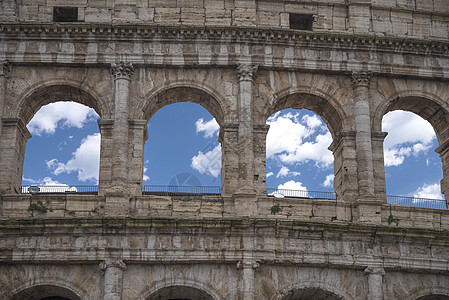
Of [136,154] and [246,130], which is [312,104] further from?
[136,154]

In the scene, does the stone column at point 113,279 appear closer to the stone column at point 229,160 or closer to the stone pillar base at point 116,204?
the stone pillar base at point 116,204

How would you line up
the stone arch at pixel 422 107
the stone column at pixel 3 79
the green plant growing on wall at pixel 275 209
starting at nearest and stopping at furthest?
1. the green plant growing on wall at pixel 275 209
2. the stone column at pixel 3 79
3. the stone arch at pixel 422 107

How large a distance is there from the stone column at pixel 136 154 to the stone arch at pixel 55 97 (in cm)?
90

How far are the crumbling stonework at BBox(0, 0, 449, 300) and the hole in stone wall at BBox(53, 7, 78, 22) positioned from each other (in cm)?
15

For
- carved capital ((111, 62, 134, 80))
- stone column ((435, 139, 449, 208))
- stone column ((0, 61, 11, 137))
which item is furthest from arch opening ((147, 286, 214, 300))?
stone column ((435, 139, 449, 208))

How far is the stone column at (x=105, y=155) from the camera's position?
21.9 metres

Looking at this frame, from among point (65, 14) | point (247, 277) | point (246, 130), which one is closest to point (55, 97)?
point (65, 14)

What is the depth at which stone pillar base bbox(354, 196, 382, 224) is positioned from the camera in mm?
21812

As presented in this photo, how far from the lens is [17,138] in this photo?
22.5 m

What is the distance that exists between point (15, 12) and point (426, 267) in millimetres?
13508

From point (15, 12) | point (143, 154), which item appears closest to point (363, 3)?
point (143, 154)

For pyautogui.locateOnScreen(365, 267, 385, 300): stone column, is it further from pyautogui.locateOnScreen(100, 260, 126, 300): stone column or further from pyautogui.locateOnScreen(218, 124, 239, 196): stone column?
pyautogui.locateOnScreen(100, 260, 126, 300): stone column

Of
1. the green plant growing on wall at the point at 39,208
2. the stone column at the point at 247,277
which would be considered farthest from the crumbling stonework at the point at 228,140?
the green plant growing on wall at the point at 39,208

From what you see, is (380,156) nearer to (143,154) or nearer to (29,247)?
(143,154)
